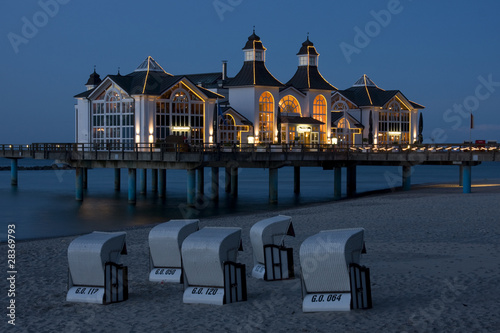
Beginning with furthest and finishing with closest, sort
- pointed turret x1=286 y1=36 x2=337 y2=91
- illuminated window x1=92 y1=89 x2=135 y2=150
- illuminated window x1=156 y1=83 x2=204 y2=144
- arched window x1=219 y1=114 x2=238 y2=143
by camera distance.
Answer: pointed turret x1=286 y1=36 x2=337 y2=91, arched window x1=219 y1=114 x2=238 y2=143, illuminated window x1=92 y1=89 x2=135 y2=150, illuminated window x1=156 y1=83 x2=204 y2=144

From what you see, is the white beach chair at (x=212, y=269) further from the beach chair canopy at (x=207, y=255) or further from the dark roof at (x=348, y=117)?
the dark roof at (x=348, y=117)

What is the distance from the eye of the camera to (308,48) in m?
53.6

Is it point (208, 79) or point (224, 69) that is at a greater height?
point (224, 69)

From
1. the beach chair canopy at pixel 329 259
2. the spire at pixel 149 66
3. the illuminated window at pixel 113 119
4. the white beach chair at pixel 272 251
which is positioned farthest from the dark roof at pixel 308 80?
the beach chair canopy at pixel 329 259

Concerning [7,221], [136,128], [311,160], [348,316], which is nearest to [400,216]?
[348,316]

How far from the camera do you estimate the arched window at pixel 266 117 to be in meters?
48.9

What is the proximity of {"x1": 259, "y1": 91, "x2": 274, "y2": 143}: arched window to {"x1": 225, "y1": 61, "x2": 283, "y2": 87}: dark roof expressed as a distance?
947 mm

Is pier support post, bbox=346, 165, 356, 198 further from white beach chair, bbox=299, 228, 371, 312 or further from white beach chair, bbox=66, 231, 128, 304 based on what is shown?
white beach chair, bbox=299, 228, 371, 312

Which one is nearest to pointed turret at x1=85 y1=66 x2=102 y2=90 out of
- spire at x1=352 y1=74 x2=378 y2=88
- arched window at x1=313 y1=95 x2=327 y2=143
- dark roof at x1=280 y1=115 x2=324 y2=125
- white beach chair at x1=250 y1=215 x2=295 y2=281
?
dark roof at x1=280 y1=115 x2=324 y2=125

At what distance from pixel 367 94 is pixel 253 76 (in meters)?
14.3

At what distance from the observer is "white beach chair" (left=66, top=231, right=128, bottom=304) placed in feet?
37.9

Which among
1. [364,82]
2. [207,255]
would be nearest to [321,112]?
[364,82]

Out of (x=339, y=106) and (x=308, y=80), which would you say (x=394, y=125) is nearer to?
(x=339, y=106)

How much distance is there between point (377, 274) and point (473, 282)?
1.94 m
